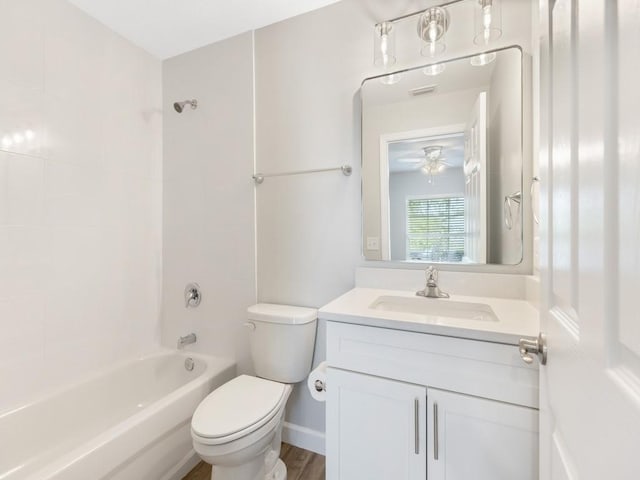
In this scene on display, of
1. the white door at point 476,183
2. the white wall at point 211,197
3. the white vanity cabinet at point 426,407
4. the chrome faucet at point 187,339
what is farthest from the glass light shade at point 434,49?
the chrome faucet at point 187,339

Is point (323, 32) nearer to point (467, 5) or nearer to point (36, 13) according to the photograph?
point (467, 5)

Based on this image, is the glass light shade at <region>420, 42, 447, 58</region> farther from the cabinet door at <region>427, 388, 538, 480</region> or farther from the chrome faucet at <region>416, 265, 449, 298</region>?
the cabinet door at <region>427, 388, 538, 480</region>

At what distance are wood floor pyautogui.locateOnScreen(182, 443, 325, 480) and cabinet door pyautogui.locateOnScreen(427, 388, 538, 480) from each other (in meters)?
0.79

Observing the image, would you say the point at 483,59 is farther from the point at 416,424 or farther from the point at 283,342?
the point at 283,342

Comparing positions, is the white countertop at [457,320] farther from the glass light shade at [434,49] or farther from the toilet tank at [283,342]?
the glass light shade at [434,49]

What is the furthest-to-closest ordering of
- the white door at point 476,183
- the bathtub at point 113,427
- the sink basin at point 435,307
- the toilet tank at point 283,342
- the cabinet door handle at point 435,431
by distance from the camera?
1. the toilet tank at point 283,342
2. the white door at point 476,183
3. the sink basin at point 435,307
4. the bathtub at point 113,427
5. the cabinet door handle at point 435,431

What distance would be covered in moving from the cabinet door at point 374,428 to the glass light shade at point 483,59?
138cm

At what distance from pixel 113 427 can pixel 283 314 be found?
32.5 inches

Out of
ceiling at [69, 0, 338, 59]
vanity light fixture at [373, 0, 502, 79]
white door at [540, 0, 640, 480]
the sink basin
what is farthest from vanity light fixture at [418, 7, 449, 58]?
the sink basin

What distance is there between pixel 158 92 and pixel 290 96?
40.2 inches

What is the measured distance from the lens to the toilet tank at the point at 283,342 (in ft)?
5.18

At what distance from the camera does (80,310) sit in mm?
1668

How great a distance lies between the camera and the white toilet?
45.9 inches

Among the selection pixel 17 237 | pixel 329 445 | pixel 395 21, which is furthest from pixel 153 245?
pixel 395 21
